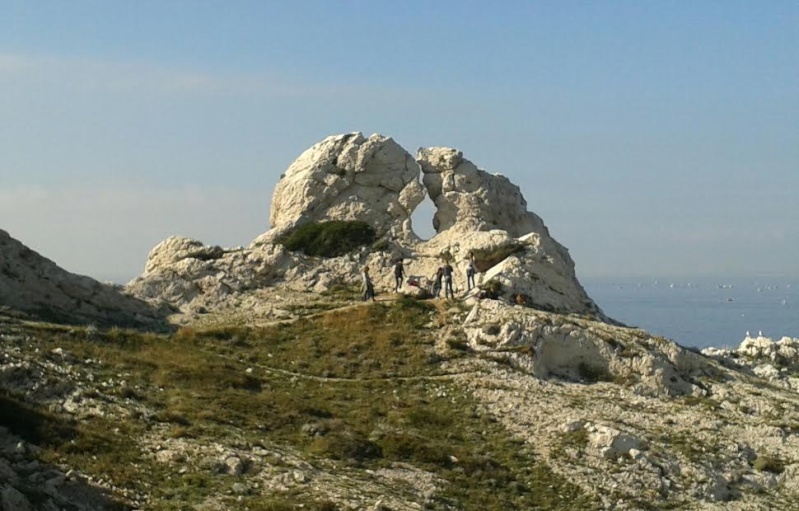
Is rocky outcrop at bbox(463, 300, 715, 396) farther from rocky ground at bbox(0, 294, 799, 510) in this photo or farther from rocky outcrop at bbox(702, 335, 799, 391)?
rocky outcrop at bbox(702, 335, 799, 391)

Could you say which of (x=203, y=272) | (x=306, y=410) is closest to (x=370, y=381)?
(x=306, y=410)

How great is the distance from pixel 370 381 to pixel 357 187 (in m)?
26.7

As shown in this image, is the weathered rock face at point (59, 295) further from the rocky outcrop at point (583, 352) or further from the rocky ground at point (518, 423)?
the rocky outcrop at point (583, 352)

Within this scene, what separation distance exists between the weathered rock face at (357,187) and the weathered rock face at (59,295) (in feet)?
49.4

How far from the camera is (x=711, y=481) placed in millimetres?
34719

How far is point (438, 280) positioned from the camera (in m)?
55.8

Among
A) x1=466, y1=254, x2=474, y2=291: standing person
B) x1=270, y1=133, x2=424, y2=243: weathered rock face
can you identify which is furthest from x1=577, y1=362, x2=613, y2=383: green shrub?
x1=270, y1=133, x2=424, y2=243: weathered rock face

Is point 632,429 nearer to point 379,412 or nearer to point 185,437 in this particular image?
point 379,412

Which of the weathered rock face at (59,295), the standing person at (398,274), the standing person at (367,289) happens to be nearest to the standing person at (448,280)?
the standing person at (398,274)

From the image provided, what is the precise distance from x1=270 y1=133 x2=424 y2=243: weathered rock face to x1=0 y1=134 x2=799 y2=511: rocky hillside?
16 centimetres

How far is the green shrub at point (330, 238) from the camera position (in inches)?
2475

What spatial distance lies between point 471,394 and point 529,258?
18.3 meters

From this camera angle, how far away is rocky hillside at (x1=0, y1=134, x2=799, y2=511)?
2800cm

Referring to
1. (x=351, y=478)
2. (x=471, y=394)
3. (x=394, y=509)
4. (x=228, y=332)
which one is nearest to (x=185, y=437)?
(x=351, y=478)
